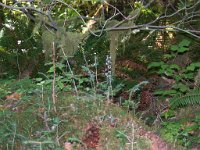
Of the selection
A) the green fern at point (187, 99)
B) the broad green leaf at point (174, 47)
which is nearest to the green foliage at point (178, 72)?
the broad green leaf at point (174, 47)

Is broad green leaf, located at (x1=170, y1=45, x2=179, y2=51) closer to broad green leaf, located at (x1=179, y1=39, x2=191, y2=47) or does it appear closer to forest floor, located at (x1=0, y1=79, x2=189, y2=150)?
broad green leaf, located at (x1=179, y1=39, x2=191, y2=47)

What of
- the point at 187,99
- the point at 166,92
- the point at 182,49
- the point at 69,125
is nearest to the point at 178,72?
the point at 182,49

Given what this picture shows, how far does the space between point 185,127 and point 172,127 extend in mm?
206

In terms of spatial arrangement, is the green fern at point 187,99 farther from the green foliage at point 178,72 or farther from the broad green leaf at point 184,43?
the broad green leaf at point 184,43

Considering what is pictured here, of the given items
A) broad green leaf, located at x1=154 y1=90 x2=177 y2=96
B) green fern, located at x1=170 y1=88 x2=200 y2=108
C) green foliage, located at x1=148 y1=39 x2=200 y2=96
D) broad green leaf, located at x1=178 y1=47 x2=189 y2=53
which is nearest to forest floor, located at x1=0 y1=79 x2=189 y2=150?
green fern, located at x1=170 y1=88 x2=200 y2=108

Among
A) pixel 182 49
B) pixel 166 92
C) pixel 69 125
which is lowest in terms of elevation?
pixel 166 92

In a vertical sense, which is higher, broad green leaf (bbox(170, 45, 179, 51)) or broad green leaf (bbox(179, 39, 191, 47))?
broad green leaf (bbox(179, 39, 191, 47))

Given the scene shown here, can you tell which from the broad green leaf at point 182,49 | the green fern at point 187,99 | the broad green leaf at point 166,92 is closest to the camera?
the green fern at point 187,99

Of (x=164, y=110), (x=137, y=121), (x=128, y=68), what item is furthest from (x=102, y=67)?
(x=137, y=121)

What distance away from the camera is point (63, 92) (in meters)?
3.97

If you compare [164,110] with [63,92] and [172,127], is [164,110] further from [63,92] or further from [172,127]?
[63,92]

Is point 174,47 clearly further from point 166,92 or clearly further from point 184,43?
point 166,92

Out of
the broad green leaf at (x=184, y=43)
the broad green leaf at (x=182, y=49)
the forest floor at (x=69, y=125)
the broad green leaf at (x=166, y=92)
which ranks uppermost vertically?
the broad green leaf at (x=184, y=43)

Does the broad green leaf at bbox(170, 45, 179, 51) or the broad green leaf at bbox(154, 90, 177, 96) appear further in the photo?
the broad green leaf at bbox(170, 45, 179, 51)
